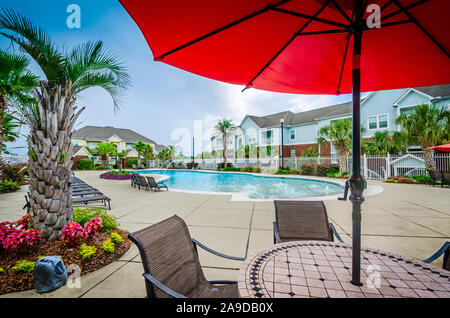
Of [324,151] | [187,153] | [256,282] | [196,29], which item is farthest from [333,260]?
[187,153]

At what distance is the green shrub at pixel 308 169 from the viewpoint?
65.3 ft

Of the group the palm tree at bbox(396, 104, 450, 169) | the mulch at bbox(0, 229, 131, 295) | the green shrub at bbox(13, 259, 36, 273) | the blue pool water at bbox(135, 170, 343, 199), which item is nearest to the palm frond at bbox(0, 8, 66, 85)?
the mulch at bbox(0, 229, 131, 295)

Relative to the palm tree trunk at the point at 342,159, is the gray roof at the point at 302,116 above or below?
above

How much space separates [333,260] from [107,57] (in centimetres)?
475

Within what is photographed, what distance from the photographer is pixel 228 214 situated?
19.5 ft

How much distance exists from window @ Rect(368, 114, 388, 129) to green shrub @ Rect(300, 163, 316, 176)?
7.86m

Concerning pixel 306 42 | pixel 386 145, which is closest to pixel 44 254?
pixel 306 42

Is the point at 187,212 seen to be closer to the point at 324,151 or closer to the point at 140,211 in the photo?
the point at 140,211

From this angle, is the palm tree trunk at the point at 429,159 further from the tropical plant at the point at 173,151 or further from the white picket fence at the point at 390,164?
the tropical plant at the point at 173,151

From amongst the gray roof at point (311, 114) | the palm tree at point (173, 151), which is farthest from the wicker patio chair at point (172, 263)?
the palm tree at point (173, 151)

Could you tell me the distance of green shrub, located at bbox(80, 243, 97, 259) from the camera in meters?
3.05

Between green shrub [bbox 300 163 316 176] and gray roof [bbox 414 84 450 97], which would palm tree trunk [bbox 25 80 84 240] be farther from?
gray roof [bbox 414 84 450 97]

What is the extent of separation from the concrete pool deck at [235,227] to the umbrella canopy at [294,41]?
287 cm

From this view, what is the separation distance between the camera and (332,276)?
1.59 m
